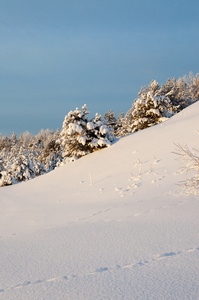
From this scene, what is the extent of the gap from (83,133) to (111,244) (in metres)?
13.8

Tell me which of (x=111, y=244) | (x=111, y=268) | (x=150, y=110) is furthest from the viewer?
(x=150, y=110)

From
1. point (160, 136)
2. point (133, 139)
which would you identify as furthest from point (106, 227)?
point (133, 139)

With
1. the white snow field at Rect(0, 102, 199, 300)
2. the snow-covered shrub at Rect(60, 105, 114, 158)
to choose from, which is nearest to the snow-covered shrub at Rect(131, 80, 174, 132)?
the snow-covered shrub at Rect(60, 105, 114, 158)

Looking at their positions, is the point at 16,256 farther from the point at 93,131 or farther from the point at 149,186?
the point at 93,131

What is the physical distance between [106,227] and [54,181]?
28.0 feet

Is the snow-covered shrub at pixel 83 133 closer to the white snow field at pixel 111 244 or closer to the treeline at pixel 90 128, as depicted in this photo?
the treeline at pixel 90 128

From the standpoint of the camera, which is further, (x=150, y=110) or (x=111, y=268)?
(x=150, y=110)

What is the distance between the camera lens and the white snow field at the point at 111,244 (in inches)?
101

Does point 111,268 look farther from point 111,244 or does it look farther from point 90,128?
point 90,128

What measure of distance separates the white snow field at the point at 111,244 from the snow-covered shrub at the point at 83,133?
756 centimetres

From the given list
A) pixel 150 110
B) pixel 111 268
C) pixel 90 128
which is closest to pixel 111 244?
pixel 111 268

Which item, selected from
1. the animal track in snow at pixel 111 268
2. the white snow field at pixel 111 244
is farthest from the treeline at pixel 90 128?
the animal track in snow at pixel 111 268

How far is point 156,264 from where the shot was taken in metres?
2.95

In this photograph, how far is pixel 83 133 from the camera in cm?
1730
